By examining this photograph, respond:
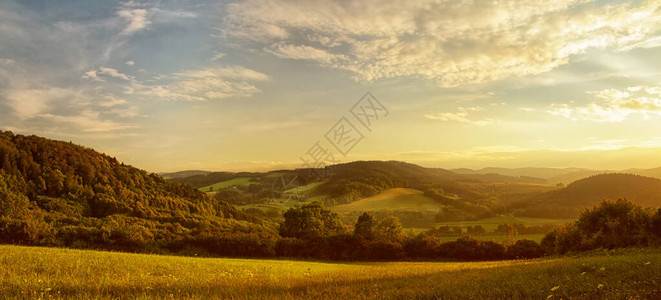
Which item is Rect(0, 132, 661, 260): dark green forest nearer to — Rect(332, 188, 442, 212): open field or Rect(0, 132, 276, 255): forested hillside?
Rect(0, 132, 276, 255): forested hillside

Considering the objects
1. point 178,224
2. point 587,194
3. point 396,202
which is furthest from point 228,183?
point 587,194

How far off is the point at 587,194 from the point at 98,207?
12393 cm

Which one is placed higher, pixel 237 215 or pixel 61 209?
pixel 61 209

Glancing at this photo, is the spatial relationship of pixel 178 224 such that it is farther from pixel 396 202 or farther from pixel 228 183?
pixel 228 183

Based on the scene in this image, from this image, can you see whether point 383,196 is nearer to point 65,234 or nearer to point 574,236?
point 574,236

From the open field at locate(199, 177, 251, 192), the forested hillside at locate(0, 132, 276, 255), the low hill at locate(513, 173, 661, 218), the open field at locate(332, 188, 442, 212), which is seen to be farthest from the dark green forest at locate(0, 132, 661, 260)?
the open field at locate(199, 177, 251, 192)

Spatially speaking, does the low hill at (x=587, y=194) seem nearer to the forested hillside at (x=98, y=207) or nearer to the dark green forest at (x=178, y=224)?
the dark green forest at (x=178, y=224)

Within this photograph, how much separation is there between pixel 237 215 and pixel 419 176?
70725mm

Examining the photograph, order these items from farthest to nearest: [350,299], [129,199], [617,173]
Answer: [617,173] → [129,199] → [350,299]

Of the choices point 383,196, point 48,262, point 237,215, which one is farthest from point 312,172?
point 48,262

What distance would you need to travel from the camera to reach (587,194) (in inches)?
4227

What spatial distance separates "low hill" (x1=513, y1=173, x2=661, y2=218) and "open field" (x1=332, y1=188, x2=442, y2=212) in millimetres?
27177

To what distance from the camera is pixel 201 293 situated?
8.72m

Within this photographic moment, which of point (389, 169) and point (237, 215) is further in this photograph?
point (389, 169)
